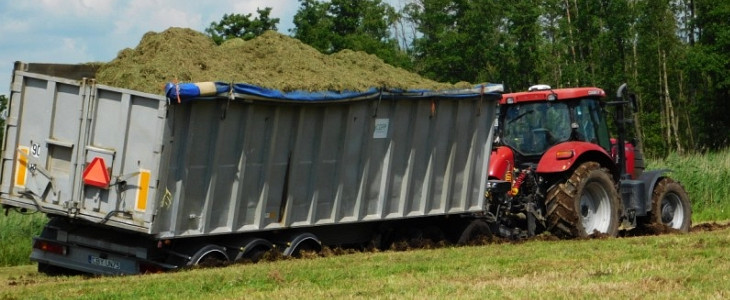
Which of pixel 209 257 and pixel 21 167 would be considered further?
pixel 209 257

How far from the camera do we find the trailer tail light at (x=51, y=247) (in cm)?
1418

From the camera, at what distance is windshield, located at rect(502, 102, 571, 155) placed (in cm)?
1814

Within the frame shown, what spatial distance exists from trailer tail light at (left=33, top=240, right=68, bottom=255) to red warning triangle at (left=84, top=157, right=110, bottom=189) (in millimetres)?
1244

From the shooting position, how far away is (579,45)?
57.3 metres

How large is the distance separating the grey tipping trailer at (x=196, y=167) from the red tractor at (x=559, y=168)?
7.43 ft

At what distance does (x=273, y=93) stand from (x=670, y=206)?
872cm

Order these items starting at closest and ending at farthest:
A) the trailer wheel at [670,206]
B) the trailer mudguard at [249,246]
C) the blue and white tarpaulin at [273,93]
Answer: the blue and white tarpaulin at [273,93]
the trailer mudguard at [249,246]
the trailer wheel at [670,206]

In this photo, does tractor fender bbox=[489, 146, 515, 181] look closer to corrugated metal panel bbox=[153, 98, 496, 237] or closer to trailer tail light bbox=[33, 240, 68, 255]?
corrugated metal panel bbox=[153, 98, 496, 237]

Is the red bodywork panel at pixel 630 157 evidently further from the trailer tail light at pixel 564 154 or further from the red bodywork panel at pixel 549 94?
the trailer tail light at pixel 564 154

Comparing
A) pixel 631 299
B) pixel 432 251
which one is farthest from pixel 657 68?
pixel 631 299

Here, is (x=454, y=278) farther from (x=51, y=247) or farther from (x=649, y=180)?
(x=649, y=180)

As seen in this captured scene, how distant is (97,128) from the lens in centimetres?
1344

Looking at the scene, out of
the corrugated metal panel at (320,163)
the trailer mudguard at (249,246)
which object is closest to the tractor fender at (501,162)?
the corrugated metal panel at (320,163)

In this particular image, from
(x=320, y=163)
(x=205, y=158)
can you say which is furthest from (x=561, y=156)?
(x=205, y=158)
